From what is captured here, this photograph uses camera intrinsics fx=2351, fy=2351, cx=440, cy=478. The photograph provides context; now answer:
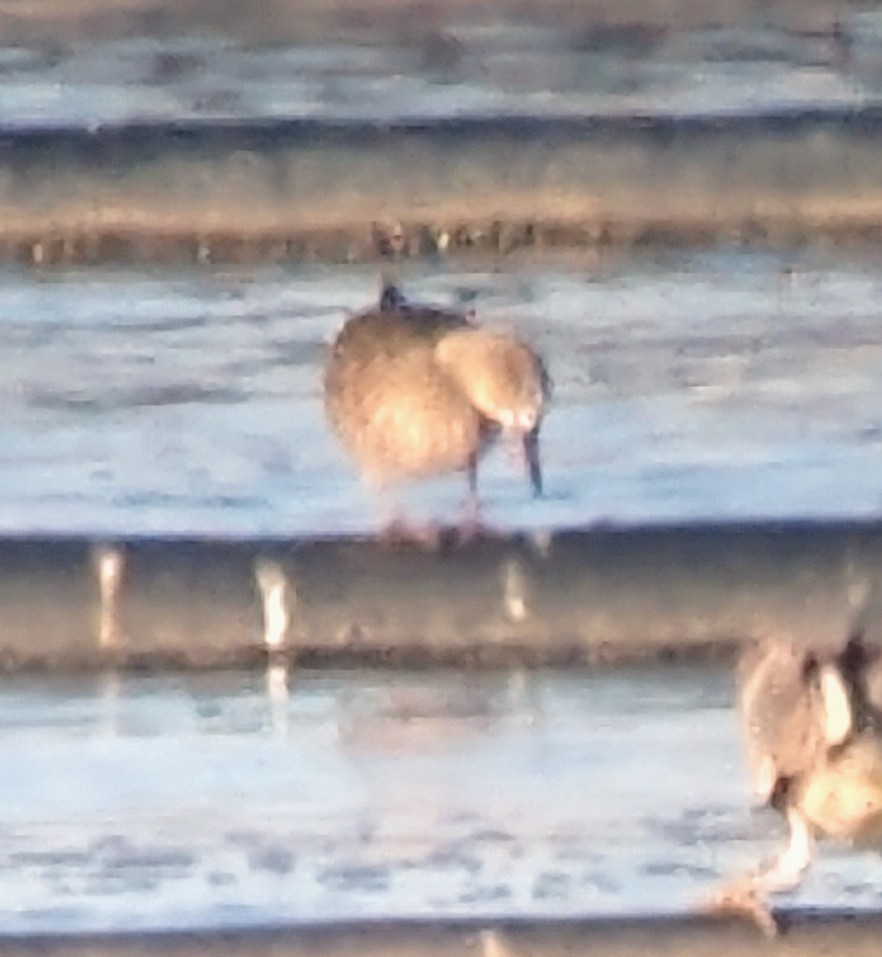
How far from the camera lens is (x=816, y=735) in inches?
34.9

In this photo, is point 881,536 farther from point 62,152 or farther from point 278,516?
point 62,152

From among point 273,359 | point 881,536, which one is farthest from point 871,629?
point 273,359

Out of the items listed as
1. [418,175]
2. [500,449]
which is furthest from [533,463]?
[418,175]

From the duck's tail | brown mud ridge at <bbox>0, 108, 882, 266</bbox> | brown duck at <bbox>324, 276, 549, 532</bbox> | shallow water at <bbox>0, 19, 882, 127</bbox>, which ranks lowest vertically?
brown duck at <bbox>324, 276, 549, 532</bbox>

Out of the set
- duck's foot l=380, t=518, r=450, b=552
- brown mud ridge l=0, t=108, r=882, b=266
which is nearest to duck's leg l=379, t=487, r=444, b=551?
duck's foot l=380, t=518, r=450, b=552

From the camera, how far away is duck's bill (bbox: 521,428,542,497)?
87 centimetres

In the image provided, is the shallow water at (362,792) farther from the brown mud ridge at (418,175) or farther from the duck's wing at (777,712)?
the brown mud ridge at (418,175)

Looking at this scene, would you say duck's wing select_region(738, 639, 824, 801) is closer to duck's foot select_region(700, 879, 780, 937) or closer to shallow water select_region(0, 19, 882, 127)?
duck's foot select_region(700, 879, 780, 937)

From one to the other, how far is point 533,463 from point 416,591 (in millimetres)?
65

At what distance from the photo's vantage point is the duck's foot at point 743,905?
0.90 meters

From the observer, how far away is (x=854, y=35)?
85 centimetres

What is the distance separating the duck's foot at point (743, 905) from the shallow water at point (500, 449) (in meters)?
0.15

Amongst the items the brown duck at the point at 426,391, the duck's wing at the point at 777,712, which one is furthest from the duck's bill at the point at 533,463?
the duck's wing at the point at 777,712

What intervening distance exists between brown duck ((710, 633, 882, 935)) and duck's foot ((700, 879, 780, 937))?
24 mm
